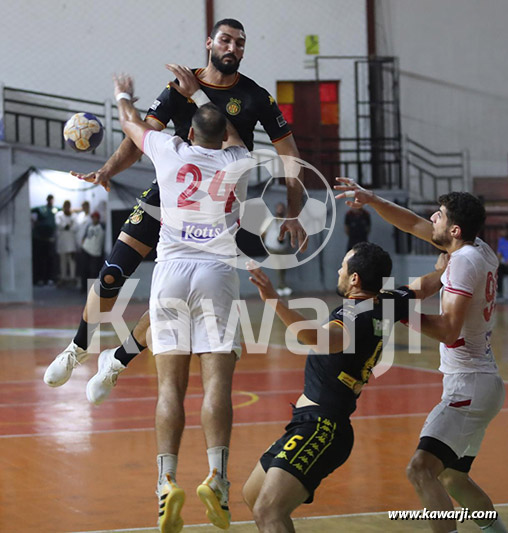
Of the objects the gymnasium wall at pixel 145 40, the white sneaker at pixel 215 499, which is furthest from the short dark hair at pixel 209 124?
the gymnasium wall at pixel 145 40

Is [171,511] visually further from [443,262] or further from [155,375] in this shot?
[155,375]

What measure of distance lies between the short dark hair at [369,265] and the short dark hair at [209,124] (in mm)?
1090

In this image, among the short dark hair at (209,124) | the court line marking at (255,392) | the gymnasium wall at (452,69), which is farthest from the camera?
the gymnasium wall at (452,69)

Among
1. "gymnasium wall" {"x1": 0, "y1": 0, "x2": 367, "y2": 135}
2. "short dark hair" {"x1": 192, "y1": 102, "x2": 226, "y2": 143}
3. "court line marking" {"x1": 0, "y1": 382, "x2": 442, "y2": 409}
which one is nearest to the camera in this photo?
"short dark hair" {"x1": 192, "y1": 102, "x2": 226, "y2": 143}

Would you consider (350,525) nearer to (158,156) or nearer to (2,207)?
(158,156)

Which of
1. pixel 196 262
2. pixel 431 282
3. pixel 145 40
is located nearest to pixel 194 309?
pixel 196 262

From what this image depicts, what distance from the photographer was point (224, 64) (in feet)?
18.7

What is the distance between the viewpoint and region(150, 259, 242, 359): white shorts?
5.12 m

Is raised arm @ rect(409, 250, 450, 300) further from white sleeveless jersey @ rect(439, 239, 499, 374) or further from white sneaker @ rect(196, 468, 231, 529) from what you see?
white sneaker @ rect(196, 468, 231, 529)

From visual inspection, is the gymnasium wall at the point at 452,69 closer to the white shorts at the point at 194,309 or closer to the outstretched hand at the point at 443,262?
the outstretched hand at the point at 443,262

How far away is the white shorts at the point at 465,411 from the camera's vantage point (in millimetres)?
4832

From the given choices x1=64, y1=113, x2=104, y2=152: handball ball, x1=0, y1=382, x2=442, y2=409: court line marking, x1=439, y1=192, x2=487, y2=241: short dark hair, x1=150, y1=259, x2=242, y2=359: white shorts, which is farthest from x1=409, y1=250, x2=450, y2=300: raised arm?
x1=0, y1=382, x2=442, y2=409: court line marking

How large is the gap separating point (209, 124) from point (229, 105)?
0.75 m

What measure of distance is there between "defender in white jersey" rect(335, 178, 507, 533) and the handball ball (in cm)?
251
